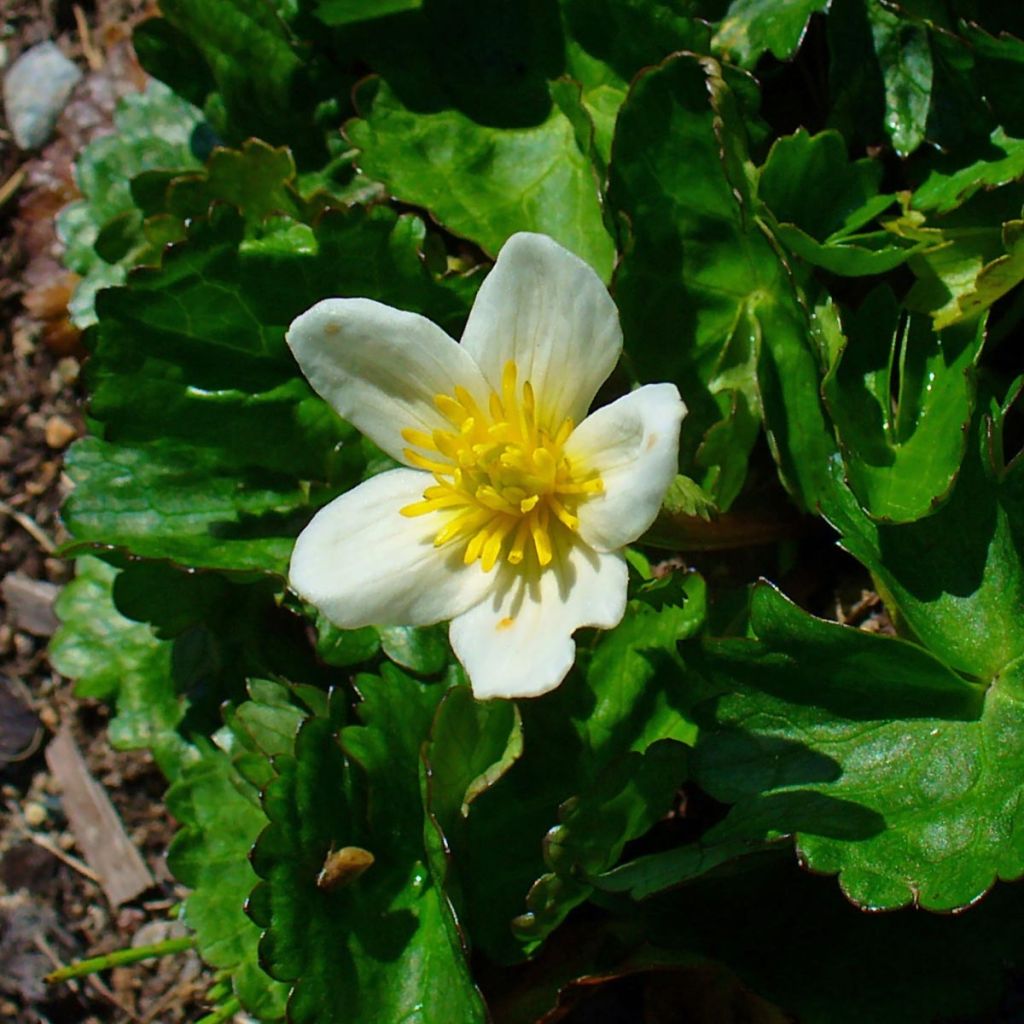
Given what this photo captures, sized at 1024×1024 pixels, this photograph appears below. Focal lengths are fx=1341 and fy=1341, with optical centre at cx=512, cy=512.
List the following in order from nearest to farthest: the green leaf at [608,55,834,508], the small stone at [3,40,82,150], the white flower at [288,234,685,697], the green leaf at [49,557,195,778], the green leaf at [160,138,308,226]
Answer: the white flower at [288,234,685,697] → the green leaf at [608,55,834,508] → the green leaf at [160,138,308,226] → the green leaf at [49,557,195,778] → the small stone at [3,40,82,150]

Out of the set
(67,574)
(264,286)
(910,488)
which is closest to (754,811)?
(910,488)

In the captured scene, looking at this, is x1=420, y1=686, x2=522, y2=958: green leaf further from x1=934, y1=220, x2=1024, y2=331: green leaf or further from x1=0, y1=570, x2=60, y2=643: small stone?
x1=0, y1=570, x2=60, y2=643: small stone

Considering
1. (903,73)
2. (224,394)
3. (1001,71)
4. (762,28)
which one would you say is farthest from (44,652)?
(1001,71)

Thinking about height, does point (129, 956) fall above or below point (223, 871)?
below

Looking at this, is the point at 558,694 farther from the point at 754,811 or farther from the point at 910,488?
the point at 910,488

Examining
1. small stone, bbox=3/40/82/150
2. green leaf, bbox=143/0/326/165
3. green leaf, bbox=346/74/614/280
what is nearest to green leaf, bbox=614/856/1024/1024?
green leaf, bbox=346/74/614/280

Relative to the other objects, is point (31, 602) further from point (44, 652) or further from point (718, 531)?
point (718, 531)
